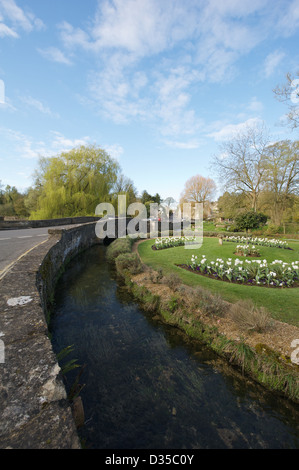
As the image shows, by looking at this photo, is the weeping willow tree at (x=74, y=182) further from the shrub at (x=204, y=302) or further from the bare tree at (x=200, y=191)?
the bare tree at (x=200, y=191)

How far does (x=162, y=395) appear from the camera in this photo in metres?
3.16

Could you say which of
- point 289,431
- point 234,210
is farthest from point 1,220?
point 234,210

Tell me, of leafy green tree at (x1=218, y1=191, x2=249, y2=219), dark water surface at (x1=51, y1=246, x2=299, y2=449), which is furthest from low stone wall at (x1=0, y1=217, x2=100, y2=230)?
leafy green tree at (x1=218, y1=191, x2=249, y2=219)

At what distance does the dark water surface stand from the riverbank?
0.23 m

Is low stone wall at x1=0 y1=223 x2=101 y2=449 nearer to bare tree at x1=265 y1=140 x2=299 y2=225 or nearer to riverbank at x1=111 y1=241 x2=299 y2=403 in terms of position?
riverbank at x1=111 y1=241 x2=299 y2=403

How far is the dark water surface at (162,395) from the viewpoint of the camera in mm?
2562

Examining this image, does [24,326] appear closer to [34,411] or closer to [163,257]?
[34,411]

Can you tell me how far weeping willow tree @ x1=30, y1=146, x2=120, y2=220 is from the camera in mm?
20766

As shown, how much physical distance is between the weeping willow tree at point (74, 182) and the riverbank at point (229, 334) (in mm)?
17450

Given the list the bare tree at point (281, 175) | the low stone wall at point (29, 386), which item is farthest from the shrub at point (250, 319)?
the bare tree at point (281, 175)

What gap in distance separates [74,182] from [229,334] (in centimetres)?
2276

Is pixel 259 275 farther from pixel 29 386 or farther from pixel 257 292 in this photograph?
pixel 29 386

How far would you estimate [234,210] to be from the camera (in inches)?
1178

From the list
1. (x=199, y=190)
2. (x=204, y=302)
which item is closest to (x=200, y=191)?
(x=199, y=190)
